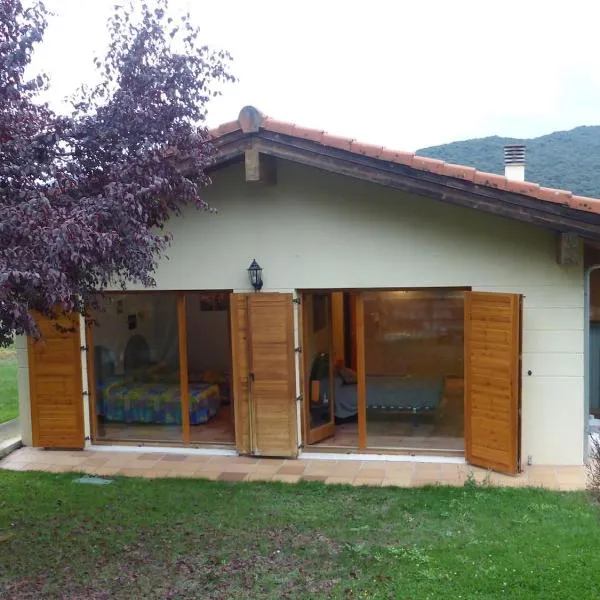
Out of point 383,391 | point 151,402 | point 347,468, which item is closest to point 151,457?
point 151,402

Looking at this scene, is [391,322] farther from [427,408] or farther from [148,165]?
[148,165]

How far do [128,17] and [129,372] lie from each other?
19.1 feet

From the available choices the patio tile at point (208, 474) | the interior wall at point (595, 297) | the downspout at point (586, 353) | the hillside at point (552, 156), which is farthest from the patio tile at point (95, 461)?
the hillside at point (552, 156)

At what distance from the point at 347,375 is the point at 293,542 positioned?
3510mm

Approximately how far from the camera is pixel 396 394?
9.38 m

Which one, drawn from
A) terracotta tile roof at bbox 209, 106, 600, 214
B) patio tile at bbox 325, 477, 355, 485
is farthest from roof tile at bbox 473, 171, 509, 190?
patio tile at bbox 325, 477, 355, 485

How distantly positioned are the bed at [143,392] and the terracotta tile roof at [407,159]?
3701 millimetres

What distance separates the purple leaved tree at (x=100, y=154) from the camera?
5.00 m

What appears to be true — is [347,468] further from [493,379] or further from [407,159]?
[407,159]

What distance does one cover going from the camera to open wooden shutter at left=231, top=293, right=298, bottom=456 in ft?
29.5

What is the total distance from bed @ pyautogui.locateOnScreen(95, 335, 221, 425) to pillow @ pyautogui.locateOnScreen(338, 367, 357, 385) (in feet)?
6.37

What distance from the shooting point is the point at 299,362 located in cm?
923

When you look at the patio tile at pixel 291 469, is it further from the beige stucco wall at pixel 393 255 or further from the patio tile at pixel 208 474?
the beige stucco wall at pixel 393 255

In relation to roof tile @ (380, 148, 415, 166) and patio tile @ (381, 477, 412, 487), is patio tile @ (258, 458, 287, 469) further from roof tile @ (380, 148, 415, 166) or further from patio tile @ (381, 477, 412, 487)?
roof tile @ (380, 148, 415, 166)
